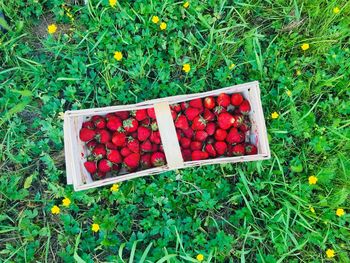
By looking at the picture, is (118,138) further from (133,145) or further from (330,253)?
(330,253)

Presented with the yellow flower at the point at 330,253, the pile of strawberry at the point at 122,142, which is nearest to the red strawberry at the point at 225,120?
the pile of strawberry at the point at 122,142

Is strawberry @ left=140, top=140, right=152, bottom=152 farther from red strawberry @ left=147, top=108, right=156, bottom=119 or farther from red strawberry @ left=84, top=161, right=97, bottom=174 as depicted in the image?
red strawberry @ left=84, top=161, right=97, bottom=174

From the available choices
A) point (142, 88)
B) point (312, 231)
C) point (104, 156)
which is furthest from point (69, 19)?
point (312, 231)

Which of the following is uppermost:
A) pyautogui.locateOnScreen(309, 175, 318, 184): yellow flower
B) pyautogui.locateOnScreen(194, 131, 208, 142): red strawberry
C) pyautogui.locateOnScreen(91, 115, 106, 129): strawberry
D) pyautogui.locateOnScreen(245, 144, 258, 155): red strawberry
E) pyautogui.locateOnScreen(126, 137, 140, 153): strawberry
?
pyautogui.locateOnScreen(91, 115, 106, 129): strawberry

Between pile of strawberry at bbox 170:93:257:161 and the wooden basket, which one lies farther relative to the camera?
pile of strawberry at bbox 170:93:257:161

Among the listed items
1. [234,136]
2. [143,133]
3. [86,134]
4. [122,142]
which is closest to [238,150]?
[234,136]

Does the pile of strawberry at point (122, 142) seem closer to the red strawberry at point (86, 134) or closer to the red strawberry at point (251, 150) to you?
the red strawberry at point (86, 134)

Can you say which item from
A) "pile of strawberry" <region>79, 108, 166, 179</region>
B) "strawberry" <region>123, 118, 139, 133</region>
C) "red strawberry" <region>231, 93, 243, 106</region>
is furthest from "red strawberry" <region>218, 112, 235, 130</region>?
"strawberry" <region>123, 118, 139, 133</region>
